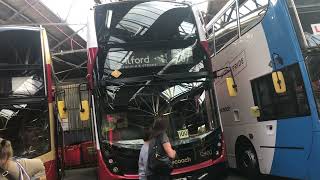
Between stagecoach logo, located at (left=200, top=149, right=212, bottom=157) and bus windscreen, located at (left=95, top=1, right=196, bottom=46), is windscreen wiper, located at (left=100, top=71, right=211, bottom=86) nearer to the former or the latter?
bus windscreen, located at (left=95, top=1, right=196, bottom=46)

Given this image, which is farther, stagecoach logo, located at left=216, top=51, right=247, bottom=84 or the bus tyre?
stagecoach logo, located at left=216, top=51, right=247, bottom=84

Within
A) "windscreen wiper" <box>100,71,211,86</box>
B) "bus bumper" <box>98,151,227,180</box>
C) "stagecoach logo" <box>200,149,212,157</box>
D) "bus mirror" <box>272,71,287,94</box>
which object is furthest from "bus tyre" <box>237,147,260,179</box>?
"bus mirror" <box>272,71,287,94</box>

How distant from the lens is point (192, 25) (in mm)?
9227

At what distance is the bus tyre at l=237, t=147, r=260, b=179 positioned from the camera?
902cm

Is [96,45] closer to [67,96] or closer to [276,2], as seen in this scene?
[276,2]

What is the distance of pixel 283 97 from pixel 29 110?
4.71 m

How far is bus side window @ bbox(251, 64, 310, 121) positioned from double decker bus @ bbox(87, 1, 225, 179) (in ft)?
2.93

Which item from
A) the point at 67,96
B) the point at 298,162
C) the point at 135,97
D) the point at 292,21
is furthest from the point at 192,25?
the point at 67,96

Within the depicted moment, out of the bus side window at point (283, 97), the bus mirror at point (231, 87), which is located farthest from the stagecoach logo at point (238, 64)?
the bus side window at point (283, 97)

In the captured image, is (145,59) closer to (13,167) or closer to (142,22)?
(142,22)

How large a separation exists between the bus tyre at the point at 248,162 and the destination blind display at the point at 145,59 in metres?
2.31

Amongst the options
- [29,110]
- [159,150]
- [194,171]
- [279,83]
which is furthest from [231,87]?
[29,110]

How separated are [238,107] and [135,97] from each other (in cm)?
263

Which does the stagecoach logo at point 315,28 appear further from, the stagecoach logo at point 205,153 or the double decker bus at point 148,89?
the stagecoach logo at point 205,153
